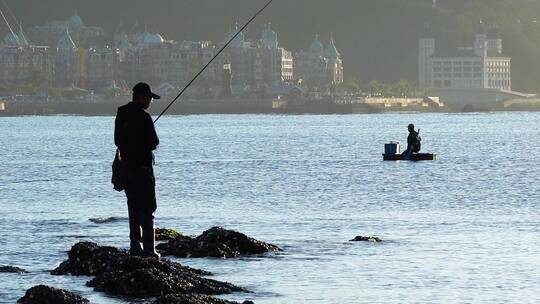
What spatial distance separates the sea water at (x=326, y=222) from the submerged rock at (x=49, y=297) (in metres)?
1.12

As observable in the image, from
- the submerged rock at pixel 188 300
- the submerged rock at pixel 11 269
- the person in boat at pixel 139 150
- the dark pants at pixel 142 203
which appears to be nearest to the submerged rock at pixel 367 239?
the submerged rock at pixel 11 269

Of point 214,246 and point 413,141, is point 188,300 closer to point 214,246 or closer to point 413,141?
point 214,246

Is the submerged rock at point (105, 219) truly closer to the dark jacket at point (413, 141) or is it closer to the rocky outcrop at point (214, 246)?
the rocky outcrop at point (214, 246)

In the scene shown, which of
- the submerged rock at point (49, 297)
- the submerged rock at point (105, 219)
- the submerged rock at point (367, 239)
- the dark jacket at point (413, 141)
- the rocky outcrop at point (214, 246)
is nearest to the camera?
the submerged rock at point (49, 297)

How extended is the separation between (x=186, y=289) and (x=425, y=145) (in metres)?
97.0

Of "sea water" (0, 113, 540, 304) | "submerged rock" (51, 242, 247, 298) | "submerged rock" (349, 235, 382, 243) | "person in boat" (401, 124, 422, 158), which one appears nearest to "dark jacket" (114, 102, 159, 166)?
"submerged rock" (51, 242, 247, 298)

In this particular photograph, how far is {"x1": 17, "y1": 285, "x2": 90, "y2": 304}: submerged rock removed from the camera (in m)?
22.2

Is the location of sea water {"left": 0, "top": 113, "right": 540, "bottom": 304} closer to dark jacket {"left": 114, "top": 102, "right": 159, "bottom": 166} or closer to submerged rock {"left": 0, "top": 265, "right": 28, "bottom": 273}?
submerged rock {"left": 0, "top": 265, "right": 28, "bottom": 273}

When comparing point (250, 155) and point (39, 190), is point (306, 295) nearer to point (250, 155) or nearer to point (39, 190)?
point (39, 190)

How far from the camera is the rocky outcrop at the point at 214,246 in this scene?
1139 inches

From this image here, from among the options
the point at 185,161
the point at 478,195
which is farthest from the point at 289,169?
the point at 478,195

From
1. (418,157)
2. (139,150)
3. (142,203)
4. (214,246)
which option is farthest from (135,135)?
(418,157)

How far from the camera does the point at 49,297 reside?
72.9 ft

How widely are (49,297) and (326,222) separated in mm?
17301
